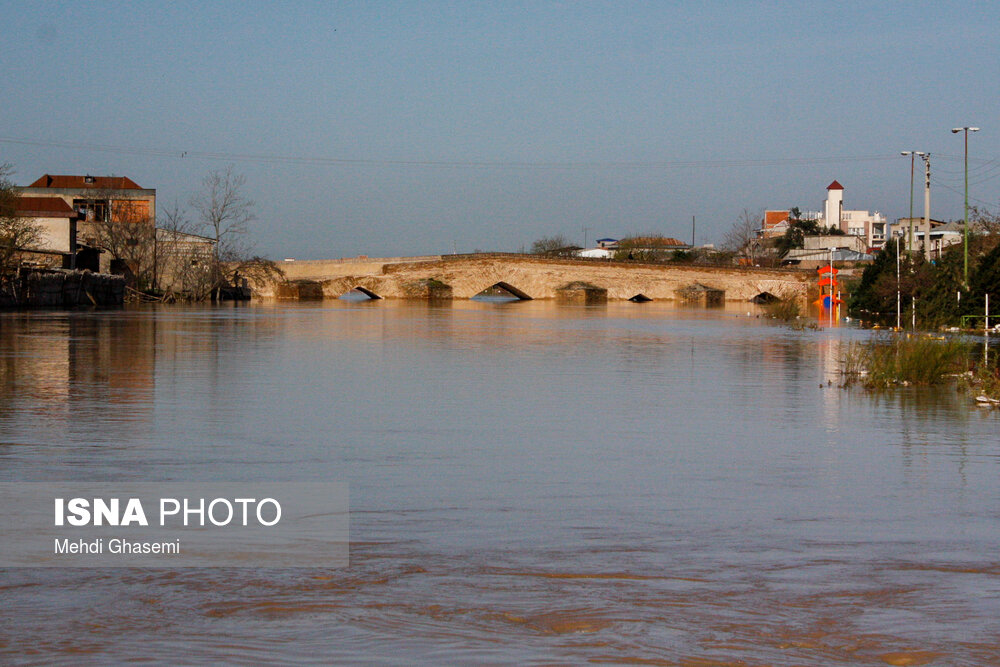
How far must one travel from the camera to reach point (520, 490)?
8.48 meters

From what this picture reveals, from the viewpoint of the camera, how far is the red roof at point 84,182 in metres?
89.2

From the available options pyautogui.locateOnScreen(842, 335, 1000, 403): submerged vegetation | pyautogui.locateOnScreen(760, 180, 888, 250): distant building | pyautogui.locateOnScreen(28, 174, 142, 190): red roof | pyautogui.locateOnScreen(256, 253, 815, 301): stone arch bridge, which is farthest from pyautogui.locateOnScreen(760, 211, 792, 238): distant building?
pyautogui.locateOnScreen(842, 335, 1000, 403): submerged vegetation

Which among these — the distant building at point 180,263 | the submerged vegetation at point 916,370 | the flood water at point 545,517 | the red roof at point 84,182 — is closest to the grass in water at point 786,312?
the submerged vegetation at point 916,370

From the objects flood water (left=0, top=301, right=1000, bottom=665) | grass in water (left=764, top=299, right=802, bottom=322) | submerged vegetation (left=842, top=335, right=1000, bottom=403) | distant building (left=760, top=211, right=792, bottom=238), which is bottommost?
flood water (left=0, top=301, right=1000, bottom=665)

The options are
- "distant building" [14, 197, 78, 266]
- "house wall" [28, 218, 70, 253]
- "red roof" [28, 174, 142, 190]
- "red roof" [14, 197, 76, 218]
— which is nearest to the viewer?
"distant building" [14, 197, 78, 266]

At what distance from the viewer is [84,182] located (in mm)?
92938

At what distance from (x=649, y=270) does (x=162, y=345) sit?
6967 centimetres

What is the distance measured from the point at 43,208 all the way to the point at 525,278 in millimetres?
39534

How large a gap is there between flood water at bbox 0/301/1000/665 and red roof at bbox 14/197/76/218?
4677 cm

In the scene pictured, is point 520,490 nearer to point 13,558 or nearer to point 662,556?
point 662,556

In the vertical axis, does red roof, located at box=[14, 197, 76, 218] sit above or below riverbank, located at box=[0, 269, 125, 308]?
above

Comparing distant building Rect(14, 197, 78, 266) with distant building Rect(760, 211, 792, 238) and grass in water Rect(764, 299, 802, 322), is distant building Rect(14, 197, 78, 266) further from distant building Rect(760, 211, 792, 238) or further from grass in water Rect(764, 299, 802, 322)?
distant building Rect(760, 211, 792, 238)

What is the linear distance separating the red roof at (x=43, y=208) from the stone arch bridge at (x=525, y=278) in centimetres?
2192

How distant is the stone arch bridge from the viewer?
90312mm
